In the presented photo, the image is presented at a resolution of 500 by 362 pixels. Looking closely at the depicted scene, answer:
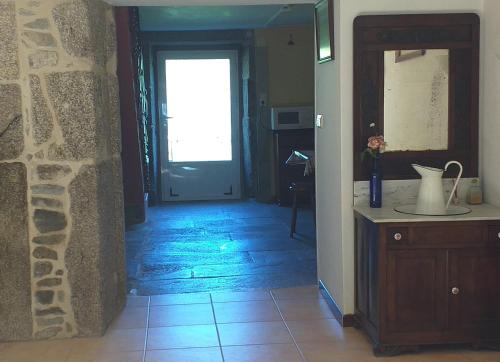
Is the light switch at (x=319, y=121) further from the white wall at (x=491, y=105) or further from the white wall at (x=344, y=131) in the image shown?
the white wall at (x=491, y=105)

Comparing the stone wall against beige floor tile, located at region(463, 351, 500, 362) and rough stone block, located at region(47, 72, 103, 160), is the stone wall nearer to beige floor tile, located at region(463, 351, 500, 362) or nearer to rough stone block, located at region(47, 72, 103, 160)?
rough stone block, located at region(47, 72, 103, 160)

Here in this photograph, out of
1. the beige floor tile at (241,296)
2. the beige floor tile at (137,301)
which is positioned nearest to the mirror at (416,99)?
the beige floor tile at (241,296)

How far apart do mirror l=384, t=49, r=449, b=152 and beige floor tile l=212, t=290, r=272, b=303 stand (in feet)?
4.50

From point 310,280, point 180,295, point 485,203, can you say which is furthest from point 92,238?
point 485,203

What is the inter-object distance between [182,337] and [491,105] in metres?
2.15

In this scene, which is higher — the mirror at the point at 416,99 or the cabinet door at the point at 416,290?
the mirror at the point at 416,99

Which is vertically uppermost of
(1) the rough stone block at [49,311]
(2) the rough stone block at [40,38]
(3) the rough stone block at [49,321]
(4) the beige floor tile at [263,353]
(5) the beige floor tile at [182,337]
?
(2) the rough stone block at [40,38]

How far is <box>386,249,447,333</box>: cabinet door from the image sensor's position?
11.1 ft

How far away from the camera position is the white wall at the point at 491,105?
3.66m

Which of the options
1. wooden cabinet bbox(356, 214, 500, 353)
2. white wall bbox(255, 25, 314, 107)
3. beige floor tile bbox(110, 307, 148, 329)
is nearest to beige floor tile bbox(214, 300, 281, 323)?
beige floor tile bbox(110, 307, 148, 329)

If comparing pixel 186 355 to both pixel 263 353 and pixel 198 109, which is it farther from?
pixel 198 109

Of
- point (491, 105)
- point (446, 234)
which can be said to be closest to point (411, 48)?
point (491, 105)

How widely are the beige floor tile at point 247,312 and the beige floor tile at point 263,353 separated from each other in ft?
1.43

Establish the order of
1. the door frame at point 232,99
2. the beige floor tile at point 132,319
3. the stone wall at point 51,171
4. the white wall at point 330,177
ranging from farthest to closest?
the door frame at point 232,99
the beige floor tile at point 132,319
the white wall at point 330,177
the stone wall at point 51,171
